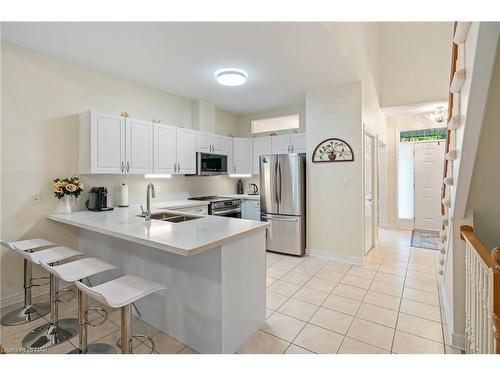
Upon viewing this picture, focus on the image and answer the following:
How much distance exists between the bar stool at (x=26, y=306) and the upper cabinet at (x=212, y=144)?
267cm

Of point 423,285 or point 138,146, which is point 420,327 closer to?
point 423,285

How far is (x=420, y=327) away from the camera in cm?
219

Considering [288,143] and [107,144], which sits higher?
[288,143]

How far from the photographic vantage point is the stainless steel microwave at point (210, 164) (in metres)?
4.44

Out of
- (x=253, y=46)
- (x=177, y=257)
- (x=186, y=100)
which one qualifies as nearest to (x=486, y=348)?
(x=177, y=257)

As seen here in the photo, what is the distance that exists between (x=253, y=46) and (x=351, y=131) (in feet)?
6.29

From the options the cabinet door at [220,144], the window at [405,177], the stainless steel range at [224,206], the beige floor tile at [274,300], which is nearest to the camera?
the beige floor tile at [274,300]

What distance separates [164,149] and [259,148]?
79.2 inches

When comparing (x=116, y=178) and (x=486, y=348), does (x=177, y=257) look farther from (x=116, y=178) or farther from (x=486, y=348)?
(x=116, y=178)

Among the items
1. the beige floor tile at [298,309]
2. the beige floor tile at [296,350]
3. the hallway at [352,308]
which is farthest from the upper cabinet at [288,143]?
the beige floor tile at [296,350]

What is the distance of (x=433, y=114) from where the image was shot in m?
5.02

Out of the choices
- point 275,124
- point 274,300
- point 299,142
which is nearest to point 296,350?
point 274,300

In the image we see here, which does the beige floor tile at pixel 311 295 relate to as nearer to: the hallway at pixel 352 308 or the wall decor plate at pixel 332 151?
the hallway at pixel 352 308

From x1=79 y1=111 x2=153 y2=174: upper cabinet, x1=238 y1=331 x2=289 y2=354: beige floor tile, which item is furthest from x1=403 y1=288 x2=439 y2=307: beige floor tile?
x1=79 y1=111 x2=153 y2=174: upper cabinet
